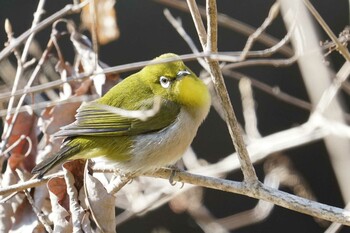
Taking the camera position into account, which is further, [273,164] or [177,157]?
[273,164]

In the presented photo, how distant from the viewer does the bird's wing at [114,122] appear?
10.8ft

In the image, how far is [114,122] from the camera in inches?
136

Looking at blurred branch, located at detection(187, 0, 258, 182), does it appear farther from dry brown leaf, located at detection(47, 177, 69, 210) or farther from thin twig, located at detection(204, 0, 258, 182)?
dry brown leaf, located at detection(47, 177, 69, 210)

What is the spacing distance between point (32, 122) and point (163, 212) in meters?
2.46

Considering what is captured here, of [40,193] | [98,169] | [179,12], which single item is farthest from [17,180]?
[179,12]

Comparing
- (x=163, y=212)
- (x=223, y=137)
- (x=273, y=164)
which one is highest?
(x=273, y=164)

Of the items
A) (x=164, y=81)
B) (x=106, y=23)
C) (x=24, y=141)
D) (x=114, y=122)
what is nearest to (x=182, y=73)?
(x=164, y=81)

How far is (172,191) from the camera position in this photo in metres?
3.71

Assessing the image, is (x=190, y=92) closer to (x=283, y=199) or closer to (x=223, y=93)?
(x=223, y=93)

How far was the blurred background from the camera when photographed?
566 centimetres

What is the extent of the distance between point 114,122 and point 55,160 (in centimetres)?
49

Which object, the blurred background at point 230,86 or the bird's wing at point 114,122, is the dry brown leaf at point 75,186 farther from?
the blurred background at point 230,86

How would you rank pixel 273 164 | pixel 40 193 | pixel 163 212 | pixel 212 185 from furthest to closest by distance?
1. pixel 163 212
2. pixel 273 164
3. pixel 40 193
4. pixel 212 185

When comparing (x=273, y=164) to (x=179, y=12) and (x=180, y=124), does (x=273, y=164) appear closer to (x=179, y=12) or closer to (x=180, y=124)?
(x=180, y=124)
